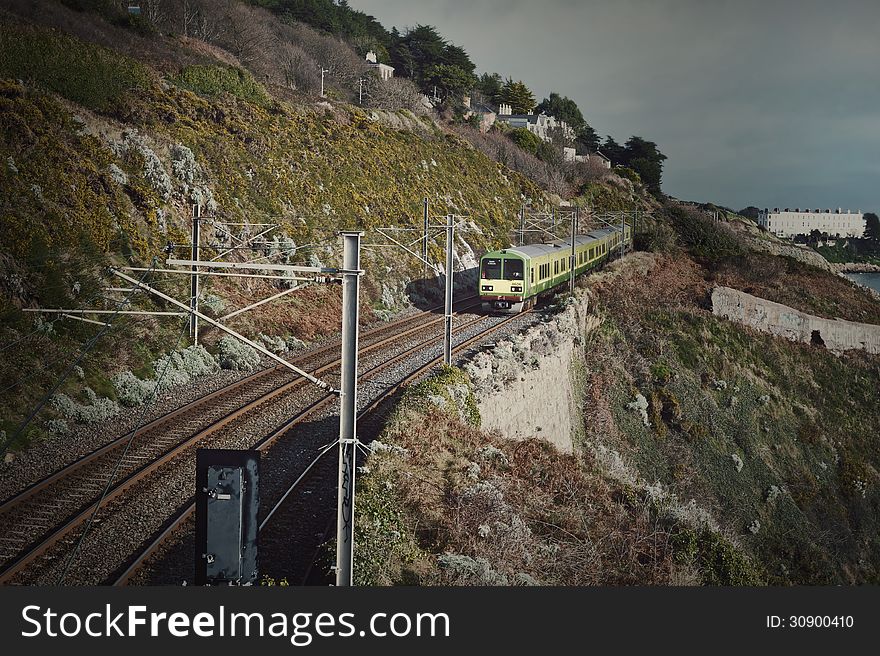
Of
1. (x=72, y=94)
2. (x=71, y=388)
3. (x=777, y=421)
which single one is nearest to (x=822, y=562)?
(x=777, y=421)

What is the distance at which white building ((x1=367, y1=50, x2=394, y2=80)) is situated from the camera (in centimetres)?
6941

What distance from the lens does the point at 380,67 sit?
7012cm

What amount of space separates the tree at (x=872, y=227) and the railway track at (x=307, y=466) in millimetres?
113518

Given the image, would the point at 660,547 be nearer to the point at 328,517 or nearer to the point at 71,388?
the point at 328,517

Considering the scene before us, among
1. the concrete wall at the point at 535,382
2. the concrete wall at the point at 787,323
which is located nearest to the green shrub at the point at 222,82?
the concrete wall at the point at 535,382

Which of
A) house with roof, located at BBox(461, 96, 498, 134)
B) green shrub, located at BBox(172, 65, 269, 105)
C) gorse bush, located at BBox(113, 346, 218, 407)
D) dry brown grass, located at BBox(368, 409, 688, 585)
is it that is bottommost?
dry brown grass, located at BBox(368, 409, 688, 585)

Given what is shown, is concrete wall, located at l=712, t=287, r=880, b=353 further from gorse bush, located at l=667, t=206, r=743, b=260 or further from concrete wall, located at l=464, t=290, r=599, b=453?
gorse bush, located at l=667, t=206, r=743, b=260

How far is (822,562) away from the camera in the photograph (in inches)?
896

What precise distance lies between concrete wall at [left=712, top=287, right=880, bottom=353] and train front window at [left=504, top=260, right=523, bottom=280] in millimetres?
12675

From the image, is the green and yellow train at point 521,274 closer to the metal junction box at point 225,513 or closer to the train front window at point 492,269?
the train front window at point 492,269

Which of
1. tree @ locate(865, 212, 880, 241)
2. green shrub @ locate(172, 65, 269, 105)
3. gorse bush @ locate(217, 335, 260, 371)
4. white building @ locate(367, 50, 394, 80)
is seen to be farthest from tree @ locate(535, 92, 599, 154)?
gorse bush @ locate(217, 335, 260, 371)

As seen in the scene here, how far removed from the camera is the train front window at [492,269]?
90.8 ft

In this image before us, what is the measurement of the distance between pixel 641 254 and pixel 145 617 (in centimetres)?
4505

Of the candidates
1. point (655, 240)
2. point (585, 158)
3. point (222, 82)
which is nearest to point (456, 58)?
point (585, 158)
